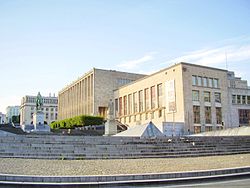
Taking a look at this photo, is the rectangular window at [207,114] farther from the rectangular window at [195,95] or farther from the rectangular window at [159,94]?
the rectangular window at [159,94]

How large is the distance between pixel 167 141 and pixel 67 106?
97.1m

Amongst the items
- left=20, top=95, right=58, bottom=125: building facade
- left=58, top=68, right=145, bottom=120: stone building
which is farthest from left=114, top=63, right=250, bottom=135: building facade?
left=20, top=95, right=58, bottom=125: building facade

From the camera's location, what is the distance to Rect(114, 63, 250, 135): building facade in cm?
5872

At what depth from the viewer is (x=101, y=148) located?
55.1ft

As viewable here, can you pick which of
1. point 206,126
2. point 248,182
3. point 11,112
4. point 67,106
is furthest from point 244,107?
point 11,112

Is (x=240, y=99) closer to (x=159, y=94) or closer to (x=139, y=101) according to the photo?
(x=159, y=94)

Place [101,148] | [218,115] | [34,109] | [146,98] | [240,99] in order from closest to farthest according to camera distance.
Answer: [101,148], [218,115], [240,99], [146,98], [34,109]

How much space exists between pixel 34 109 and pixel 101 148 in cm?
12274

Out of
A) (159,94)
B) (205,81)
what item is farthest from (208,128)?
(159,94)

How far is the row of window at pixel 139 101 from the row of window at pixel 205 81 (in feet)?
29.0

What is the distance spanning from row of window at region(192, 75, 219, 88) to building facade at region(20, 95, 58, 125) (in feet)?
270

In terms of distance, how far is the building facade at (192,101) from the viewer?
193 ft

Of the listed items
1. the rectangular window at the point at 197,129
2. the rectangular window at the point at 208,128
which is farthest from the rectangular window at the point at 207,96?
the rectangular window at the point at 197,129

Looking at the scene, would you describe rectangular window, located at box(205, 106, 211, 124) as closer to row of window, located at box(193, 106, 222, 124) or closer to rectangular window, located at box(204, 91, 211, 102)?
row of window, located at box(193, 106, 222, 124)
